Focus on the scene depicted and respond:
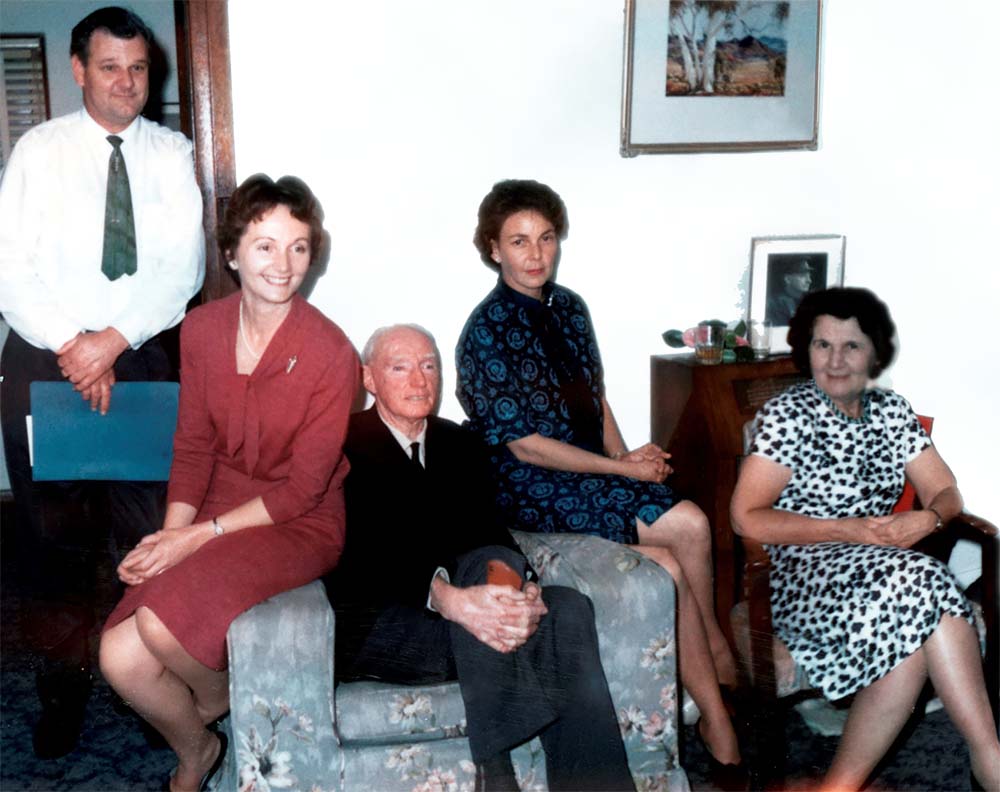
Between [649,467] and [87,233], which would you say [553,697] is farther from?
[87,233]

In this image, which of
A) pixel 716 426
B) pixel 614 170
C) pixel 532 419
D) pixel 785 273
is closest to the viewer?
pixel 532 419

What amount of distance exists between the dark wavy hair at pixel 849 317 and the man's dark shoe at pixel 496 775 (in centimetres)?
123

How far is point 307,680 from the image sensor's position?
213 cm

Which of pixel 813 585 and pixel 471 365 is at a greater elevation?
pixel 471 365

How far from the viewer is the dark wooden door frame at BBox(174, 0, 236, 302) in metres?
2.78

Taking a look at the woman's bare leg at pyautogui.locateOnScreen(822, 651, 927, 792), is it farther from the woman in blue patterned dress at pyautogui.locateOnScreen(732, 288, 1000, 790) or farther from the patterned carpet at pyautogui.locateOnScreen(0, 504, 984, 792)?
the patterned carpet at pyautogui.locateOnScreen(0, 504, 984, 792)

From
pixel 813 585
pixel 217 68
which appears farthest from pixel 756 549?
pixel 217 68

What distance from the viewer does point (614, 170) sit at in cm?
324

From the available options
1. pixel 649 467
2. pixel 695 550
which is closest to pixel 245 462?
pixel 649 467

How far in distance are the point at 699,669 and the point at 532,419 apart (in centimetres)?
74

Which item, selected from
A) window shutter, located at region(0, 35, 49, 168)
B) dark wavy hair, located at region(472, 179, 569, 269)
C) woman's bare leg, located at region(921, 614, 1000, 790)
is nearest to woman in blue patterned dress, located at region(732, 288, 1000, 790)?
woman's bare leg, located at region(921, 614, 1000, 790)

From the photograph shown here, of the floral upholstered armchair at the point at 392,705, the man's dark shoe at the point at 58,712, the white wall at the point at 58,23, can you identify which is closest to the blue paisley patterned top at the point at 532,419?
the floral upholstered armchair at the point at 392,705

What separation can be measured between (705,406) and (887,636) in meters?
0.94

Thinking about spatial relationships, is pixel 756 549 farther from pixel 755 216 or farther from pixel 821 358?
pixel 755 216
